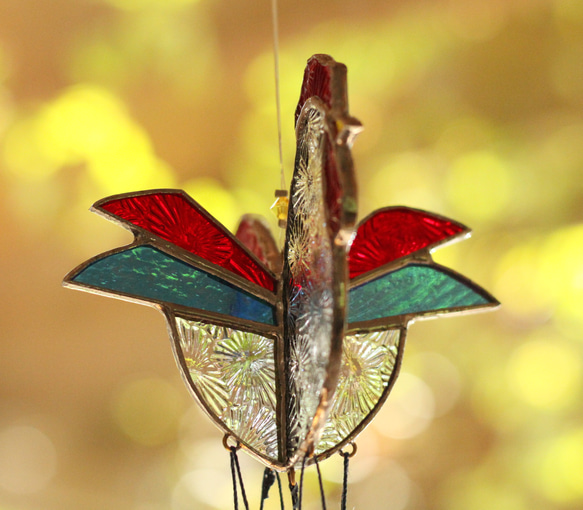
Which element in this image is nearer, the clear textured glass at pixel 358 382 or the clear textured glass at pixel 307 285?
the clear textured glass at pixel 307 285

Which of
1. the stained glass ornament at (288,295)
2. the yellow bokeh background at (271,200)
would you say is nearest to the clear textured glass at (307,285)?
the stained glass ornament at (288,295)

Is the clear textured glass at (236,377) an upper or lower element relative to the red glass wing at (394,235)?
lower

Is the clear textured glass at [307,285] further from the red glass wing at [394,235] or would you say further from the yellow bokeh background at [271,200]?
the yellow bokeh background at [271,200]

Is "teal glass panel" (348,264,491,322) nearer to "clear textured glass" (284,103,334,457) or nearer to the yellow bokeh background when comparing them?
"clear textured glass" (284,103,334,457)

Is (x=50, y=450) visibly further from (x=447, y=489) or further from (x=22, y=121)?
(x=447, y=489)

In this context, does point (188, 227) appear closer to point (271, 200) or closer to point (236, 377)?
point (236, 377)
